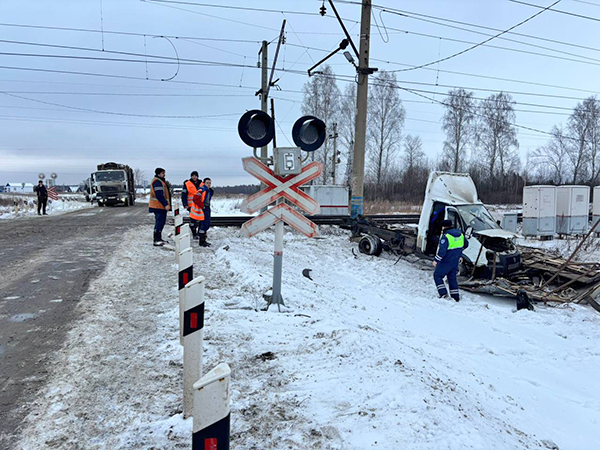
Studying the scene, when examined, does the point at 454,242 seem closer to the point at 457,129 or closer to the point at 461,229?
the point at 461,229

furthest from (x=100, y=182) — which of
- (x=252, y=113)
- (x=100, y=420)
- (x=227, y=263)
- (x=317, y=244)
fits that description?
(x=100, y=420)

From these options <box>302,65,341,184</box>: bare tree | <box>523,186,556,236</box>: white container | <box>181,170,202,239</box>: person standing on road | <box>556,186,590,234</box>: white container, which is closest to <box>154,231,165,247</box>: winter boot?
<box>181,170,202,239</box>: person standing on road

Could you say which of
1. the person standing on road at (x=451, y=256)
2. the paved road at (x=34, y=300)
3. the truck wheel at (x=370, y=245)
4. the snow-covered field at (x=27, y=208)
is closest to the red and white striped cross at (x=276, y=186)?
the paved road at (x=34, y=300)

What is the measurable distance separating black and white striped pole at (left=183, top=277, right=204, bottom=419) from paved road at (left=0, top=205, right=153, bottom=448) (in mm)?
1130

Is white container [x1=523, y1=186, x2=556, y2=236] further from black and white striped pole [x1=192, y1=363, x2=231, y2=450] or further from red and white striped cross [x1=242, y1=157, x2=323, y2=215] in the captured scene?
black and white striped pole [x1=192, y1=363, x2=231, y2=450]

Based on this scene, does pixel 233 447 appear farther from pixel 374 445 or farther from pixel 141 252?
pixel 141 252

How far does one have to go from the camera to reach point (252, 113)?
16.3 ft

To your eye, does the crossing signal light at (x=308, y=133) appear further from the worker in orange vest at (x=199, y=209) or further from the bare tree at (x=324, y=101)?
the bare tree at (x=324, y=101)

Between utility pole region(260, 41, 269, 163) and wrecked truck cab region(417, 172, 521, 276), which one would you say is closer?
wrecked truck cab region(417, 172, 521, 276)

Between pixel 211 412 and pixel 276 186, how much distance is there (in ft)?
12.6

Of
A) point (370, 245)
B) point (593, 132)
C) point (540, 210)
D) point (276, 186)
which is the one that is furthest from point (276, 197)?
point (593, 132)

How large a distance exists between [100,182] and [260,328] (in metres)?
28.8

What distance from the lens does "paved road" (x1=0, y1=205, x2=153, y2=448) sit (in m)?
3.15

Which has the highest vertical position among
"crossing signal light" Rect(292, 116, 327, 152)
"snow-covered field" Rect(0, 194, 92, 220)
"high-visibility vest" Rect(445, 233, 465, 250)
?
"crossing signal light" Rect(292, 116, 327, 152)
